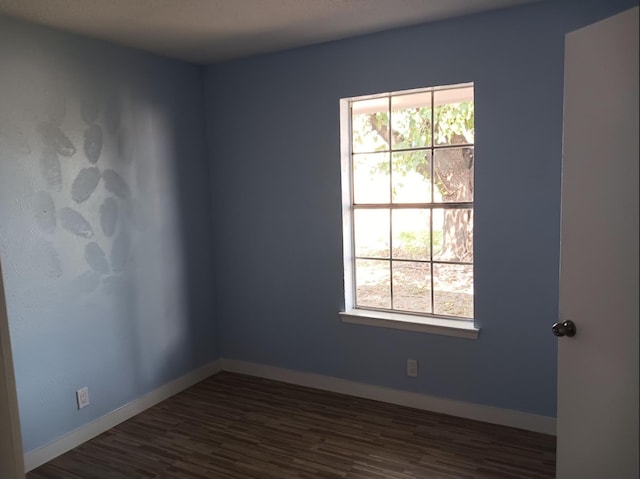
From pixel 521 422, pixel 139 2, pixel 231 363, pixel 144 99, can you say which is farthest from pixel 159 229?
pixel 521 422

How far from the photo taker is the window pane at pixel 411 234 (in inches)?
125

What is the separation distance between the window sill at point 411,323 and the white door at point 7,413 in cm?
221

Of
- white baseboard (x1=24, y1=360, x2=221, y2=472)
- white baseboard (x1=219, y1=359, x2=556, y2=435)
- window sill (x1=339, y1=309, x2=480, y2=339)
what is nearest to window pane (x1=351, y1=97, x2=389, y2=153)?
window sill (x1=339, y1=309, x2=480, y2=339)

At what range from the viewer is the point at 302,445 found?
9.30ft

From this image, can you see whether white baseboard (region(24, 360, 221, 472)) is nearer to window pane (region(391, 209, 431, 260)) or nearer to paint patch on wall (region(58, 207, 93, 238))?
paint patch on wall (region(58, 207, 93, 238))

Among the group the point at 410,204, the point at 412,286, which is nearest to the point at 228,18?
the point at 410,204

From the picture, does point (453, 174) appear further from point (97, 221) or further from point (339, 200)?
point (97, 221)

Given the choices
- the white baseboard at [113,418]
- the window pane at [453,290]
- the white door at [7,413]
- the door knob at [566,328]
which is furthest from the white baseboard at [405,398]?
the white door at [7,413]

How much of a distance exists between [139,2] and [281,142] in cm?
136

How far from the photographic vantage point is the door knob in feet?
6.24

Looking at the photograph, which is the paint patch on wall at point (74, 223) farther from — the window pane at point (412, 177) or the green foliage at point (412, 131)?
the window pane at point (412, 177)

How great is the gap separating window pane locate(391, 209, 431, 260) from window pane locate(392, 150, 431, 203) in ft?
0.30

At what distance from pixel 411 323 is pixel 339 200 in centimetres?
95

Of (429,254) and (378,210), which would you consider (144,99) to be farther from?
(429,254)
